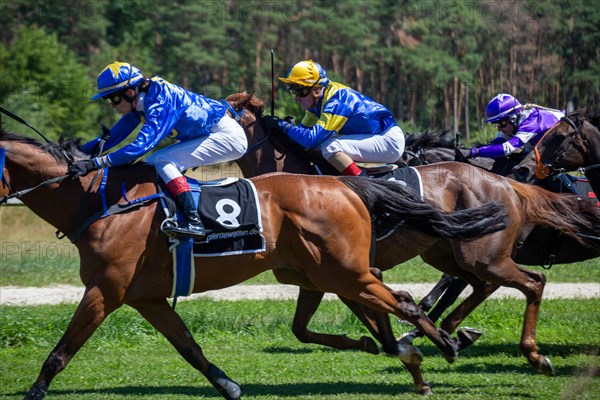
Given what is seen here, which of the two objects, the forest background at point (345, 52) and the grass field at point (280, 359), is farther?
the forest background at point (345, 52)

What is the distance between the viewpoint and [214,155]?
20.8 ft

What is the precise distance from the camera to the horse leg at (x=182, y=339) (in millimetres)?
5926

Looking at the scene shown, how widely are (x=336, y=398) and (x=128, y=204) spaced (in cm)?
207

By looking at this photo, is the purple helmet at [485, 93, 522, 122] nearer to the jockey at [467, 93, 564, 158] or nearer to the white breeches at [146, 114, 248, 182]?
the jockey at [467, 93, 564, 158]

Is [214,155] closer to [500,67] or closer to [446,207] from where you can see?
[446,207]

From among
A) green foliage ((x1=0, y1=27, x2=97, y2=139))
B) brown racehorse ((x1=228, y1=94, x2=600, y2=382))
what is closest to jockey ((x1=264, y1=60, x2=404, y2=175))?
brown racehorse ((x1=228, y1=94, x2=600, y2=382))

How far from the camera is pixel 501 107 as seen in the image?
28.7 feet

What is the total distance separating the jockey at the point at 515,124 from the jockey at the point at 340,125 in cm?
148

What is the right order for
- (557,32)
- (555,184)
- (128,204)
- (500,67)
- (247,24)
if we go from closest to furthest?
(128,204) → (555,184) → (557,32) → (500,67) → (247,24)

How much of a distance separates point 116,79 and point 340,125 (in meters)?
2.08

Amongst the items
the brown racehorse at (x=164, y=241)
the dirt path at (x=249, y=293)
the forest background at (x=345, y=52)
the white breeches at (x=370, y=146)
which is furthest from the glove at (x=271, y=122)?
the forest background at (x=345, y=52)

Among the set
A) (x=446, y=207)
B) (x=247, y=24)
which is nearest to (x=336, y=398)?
(x=446, y=207)

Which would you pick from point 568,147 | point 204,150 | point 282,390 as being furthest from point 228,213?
point 568,147

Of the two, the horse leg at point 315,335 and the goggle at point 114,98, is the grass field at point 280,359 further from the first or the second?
the goggle at point 114,98
